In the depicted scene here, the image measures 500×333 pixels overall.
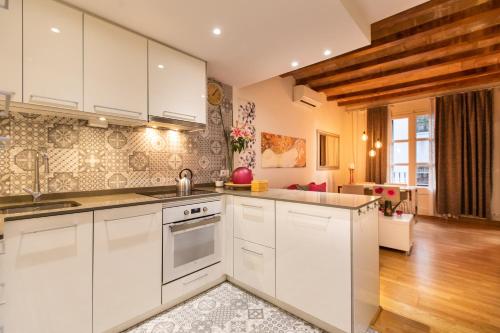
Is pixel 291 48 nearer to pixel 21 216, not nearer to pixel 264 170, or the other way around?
pixel 264 170

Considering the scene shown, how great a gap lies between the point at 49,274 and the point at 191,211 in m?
0.94

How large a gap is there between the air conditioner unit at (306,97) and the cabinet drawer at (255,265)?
9.64 ft

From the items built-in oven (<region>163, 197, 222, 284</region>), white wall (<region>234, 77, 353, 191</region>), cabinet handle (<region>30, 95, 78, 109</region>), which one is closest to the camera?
cabinet handle (<region>30, 95, 78, 109</region>)

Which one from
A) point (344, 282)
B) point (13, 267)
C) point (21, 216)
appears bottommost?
point (344, 282)

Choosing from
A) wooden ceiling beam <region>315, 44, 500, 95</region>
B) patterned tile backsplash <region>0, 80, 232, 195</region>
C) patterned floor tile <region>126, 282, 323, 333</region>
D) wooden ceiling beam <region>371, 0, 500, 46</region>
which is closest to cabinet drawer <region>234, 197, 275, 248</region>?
patterned floor tile <region>126, 282, 323, 333</region>

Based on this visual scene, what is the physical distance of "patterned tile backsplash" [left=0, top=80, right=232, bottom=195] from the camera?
1.60 metres

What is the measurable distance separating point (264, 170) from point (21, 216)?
2736mm

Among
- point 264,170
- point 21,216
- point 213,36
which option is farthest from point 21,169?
point 264,170

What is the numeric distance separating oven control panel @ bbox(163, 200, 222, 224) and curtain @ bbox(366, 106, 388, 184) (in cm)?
481

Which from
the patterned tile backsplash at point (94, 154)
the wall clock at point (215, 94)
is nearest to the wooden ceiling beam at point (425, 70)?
the wall clock at point (215, 94)

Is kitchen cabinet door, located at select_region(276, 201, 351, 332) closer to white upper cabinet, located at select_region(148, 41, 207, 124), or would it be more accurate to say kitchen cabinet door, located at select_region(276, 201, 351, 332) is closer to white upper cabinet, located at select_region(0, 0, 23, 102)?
white upper cabinet, located at select_region(148, 41, 207, 124)

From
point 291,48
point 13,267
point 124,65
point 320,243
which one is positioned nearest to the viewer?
point 13,267

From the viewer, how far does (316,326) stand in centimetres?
162

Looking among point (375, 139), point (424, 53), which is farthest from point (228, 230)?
point (375, 139)
